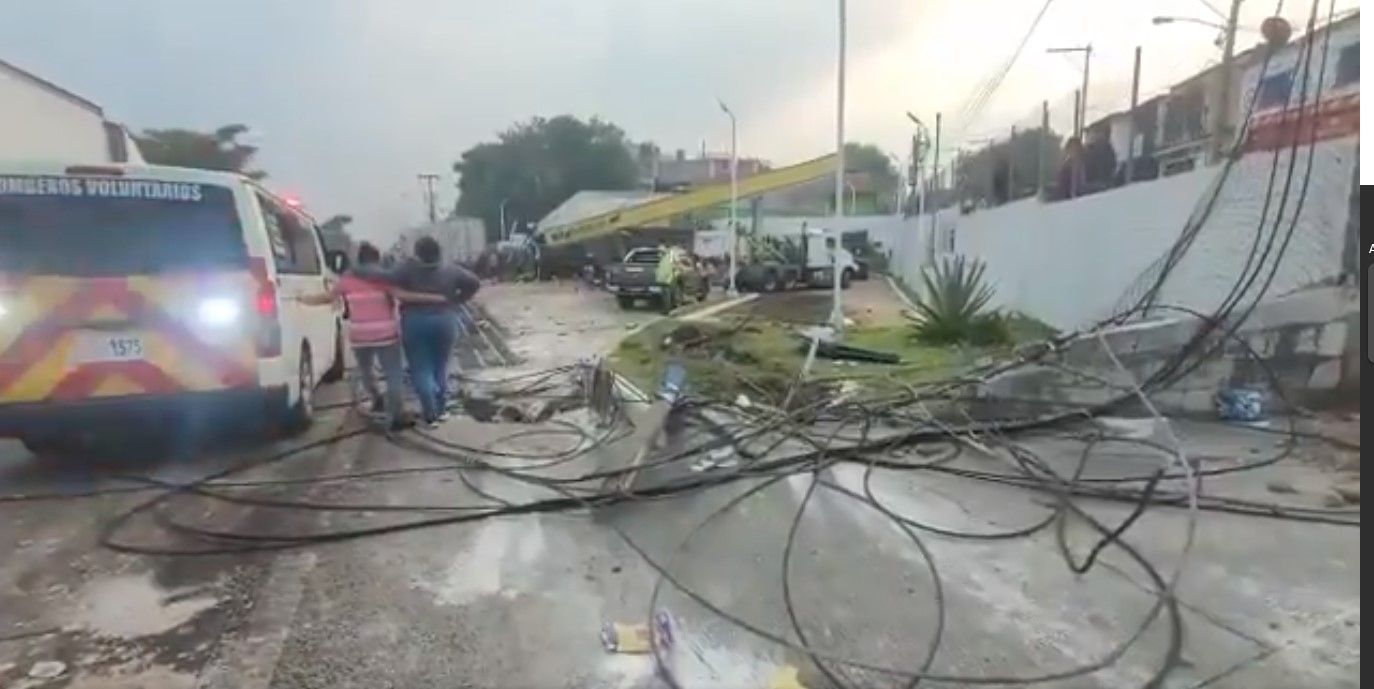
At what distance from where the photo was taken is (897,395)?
8.38 meters

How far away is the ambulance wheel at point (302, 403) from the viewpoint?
712cm

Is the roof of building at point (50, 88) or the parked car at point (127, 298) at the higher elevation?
the roof of building at point (50, 88)

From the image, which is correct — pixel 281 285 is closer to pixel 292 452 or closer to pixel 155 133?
pixel 292 452

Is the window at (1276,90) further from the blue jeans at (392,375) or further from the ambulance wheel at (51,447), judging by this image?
the ambulance wheel at (51,447)

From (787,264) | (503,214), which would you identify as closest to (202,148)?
(503,214)

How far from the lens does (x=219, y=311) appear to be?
5.98 metres

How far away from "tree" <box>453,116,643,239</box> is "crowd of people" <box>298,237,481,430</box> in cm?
6172

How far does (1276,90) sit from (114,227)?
932 centimetres

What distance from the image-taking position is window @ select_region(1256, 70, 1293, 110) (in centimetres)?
815

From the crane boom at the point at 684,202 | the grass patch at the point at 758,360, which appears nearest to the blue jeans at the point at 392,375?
the grass patch at the point at 758,360

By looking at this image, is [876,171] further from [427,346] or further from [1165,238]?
[427,346]

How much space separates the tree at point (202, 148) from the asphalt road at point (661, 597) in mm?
42760

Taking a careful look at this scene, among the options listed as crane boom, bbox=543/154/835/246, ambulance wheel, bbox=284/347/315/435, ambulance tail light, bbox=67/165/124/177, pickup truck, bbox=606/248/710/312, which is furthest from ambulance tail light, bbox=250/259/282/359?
crane boom, bbox=543/154/835/246

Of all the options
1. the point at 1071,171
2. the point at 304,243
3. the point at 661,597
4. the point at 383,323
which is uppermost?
the point at 1071,171
